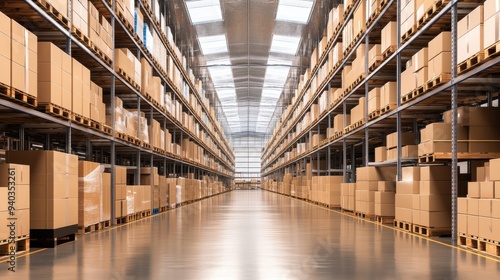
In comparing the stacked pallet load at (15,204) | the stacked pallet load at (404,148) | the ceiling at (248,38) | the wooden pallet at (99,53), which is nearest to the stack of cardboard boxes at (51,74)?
the stacked pallet load at (15,204)

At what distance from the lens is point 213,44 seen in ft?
71.3

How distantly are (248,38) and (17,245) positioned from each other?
15.6 meters

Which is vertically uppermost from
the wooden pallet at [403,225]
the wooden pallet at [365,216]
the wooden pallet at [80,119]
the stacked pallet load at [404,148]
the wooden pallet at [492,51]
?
the wooden pallet at [492,51]

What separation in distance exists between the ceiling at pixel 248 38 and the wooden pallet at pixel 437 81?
931cm

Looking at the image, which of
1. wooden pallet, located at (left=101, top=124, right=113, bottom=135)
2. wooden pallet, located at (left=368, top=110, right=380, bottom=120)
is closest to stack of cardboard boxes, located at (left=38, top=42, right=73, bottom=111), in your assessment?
wooden pallet, located at (left=101, top=124, right=113, bottom=135)

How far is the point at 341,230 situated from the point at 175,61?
11.0m

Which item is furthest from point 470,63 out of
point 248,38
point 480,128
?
point 248,38

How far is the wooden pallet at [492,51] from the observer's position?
6209mm

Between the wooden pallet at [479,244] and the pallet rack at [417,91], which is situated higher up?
the pallet rack at [417,91]

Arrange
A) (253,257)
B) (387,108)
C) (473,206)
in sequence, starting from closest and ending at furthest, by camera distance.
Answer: (253,257) < (473,206) < (387,108)

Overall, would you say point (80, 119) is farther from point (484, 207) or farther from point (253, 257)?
point (484, 207)

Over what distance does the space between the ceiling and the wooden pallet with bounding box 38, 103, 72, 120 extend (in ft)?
32.7

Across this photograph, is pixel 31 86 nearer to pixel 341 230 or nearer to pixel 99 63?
pixel 99 63

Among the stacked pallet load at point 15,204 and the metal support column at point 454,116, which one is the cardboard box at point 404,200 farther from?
the stacked pallet load at point 15,204
